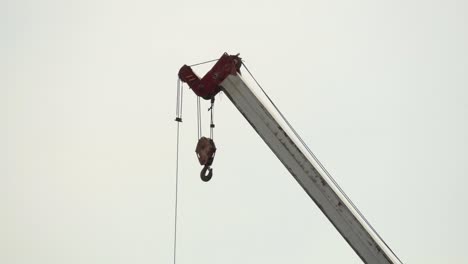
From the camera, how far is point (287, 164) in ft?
26.5

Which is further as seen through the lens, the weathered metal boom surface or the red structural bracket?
the red structural bracket

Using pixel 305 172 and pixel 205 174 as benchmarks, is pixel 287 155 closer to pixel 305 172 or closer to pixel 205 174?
pixel 305 172

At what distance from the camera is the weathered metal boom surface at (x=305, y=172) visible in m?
7.55

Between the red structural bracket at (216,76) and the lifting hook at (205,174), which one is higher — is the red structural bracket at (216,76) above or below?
above

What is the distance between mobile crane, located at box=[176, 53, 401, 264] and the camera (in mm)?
7582

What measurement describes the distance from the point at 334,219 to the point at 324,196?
1.23 feet

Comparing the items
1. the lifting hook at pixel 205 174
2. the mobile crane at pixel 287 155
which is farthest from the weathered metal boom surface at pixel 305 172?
A: the lifting hook at pixel 205 174

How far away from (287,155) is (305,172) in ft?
1.31

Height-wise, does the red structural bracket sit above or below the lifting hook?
above

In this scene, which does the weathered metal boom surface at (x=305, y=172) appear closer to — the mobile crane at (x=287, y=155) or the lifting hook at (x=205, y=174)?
the mobile crane at (x=287, y=155)

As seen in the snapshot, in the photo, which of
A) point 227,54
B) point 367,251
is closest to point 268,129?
point 227,54

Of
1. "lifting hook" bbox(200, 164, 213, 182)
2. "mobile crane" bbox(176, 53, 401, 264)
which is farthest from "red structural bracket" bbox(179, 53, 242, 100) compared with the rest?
"lifting hook" bbox(200, 164, 213, 182)

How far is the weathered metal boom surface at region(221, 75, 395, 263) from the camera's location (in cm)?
755

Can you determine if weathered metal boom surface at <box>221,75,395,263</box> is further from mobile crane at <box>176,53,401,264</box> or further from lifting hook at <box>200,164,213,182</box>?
lifting hook at <box>200,164,213,182</box>
